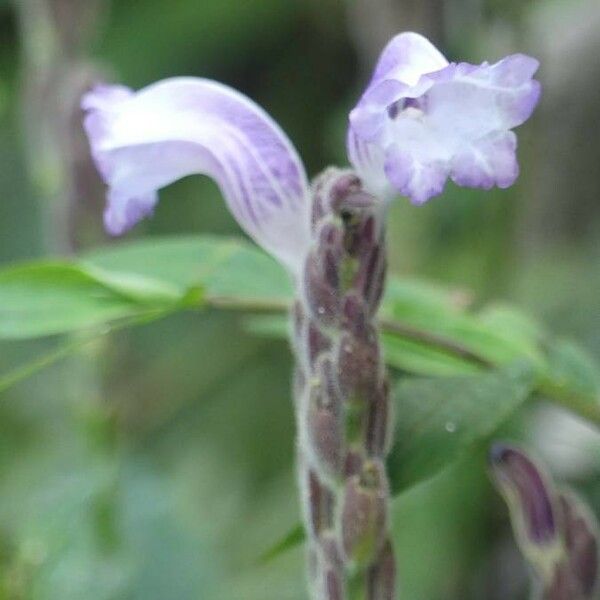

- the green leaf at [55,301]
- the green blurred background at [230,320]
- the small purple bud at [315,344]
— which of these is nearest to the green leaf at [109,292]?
the green leaf at [55,301]

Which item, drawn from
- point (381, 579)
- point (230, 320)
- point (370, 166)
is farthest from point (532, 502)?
point (230, 320)

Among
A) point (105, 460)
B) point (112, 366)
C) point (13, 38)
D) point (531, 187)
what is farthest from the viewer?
point (13, 38)

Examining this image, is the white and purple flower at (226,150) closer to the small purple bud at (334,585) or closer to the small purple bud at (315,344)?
the small purple bud at (315,344)

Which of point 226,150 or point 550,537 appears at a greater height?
point 226,150

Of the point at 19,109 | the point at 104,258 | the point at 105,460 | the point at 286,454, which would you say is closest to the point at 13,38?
the point at 19,109

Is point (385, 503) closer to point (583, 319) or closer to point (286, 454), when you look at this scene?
point (583, 319)

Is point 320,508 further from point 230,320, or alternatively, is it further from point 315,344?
point 230,320
